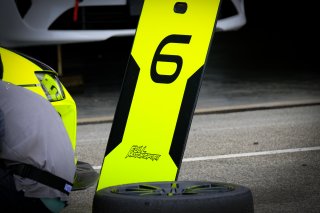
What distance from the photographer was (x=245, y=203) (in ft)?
14.0

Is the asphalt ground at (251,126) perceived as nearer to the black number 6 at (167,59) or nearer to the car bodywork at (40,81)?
the car bodywork at (40,81)

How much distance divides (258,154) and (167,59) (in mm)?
2523

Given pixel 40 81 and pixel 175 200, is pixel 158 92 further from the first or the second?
pixel 175 200

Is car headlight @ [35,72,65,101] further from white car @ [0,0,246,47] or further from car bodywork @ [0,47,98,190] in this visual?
white car @ [0,0,246,47]

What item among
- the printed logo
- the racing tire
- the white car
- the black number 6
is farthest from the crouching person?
the white car

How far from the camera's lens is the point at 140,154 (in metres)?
4.92

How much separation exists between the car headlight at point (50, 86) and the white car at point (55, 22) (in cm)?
436

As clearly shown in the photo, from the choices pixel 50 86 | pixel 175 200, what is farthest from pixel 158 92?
pixel 175 200

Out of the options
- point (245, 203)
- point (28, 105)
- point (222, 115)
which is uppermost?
point (28, 105)

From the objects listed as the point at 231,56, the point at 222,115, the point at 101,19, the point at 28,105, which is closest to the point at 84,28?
the point at 101,19

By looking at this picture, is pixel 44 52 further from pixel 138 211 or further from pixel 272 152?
pixel 138 211

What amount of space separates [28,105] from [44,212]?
50 cm

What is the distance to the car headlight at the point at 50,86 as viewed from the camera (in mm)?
5156

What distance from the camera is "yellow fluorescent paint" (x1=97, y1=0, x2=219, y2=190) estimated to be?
488cm
